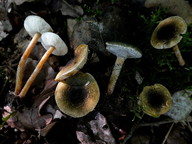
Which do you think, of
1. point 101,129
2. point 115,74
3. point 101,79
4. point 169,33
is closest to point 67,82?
point 101,79

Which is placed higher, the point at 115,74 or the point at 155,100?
the point at 115,74

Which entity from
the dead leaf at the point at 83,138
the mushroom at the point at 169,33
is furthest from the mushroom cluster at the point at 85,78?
the dead leaf at the point at 83,138

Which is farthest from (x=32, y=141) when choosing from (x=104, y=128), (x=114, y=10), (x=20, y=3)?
(x=114, y=10)

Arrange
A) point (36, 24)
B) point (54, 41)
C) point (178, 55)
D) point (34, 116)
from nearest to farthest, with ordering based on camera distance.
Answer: point (54, 41)
point (36, 24)
point (178, 55)
point (34, 116)

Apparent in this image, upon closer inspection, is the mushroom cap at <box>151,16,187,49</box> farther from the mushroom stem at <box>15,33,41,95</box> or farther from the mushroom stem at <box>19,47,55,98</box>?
the mushroom stem at <box>15,33,41,95</box>

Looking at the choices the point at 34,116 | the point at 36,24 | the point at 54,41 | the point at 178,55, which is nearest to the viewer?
the point at 54,41

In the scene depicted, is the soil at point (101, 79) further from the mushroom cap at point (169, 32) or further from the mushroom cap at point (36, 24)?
the mushroom cap at point (36, 24)

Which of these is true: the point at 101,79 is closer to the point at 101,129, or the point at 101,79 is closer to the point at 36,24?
the point at 101,129
